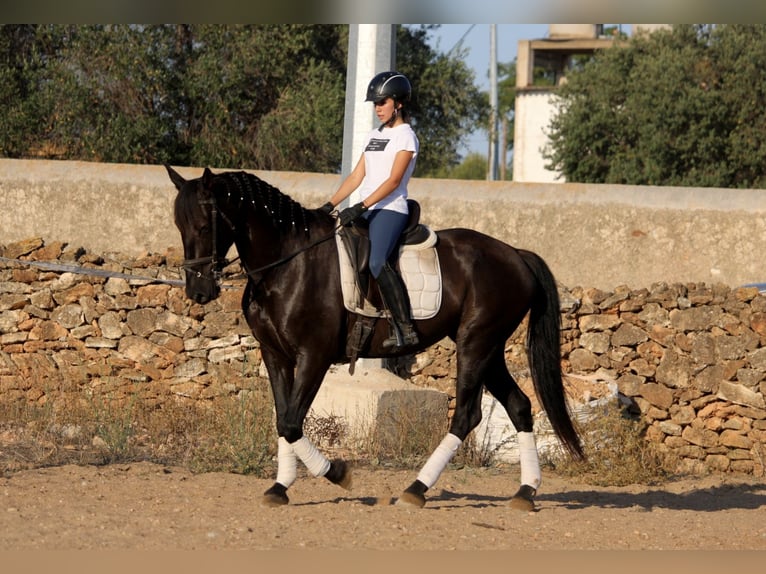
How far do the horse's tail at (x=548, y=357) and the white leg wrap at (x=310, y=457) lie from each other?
1763mm

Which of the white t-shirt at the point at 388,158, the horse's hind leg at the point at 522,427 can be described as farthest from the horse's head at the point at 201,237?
the horse's hind leg at the point at 522,427

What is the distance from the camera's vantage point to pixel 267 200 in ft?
24.9

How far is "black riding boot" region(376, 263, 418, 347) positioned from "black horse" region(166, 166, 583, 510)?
0.09 metres

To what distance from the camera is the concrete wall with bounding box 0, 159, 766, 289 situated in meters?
11.9

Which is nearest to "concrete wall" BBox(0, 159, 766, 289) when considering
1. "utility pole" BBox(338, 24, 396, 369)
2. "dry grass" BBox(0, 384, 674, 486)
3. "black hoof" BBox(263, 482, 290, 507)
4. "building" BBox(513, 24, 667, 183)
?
"utility pole" BBox(338, 24, 396, 369)

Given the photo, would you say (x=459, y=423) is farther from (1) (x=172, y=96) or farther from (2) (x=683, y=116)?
(2) (x=683, y=116)

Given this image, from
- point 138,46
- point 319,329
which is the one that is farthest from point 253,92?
point 319,329

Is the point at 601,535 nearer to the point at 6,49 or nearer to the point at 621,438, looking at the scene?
the point at 621,438

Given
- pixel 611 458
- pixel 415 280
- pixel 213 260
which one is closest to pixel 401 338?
pixel 415 280

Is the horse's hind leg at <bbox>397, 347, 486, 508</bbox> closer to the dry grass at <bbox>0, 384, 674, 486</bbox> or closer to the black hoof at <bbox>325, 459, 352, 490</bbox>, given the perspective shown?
the black hoof at <bbox>325, 459, 352, 490</bbox>

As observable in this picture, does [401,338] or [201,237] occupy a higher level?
[201,237]

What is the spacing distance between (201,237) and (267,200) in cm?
58

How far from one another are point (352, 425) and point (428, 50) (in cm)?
1334

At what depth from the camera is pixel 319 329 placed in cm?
753
